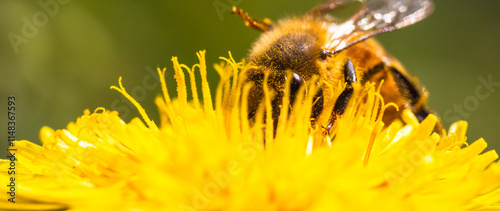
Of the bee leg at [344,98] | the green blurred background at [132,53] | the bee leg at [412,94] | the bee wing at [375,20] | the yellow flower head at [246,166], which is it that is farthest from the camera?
the green blurred background at [132,53]

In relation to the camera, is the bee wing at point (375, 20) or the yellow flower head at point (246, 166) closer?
the yellow flower head at point (246, 166)

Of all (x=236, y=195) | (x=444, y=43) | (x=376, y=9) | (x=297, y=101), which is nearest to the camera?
(x=236, y=195)

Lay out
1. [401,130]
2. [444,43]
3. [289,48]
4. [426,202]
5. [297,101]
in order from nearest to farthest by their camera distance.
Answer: [426,202]
[297,101]
[289,48]
[401,130]
[444,43]

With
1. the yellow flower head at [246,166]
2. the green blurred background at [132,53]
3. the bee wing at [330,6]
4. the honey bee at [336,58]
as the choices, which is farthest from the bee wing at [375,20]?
the green blurred background at [132,53]

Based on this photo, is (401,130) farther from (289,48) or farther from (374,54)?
(289,48)

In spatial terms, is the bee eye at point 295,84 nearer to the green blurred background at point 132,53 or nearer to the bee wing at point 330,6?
the bee wing at point 330,6

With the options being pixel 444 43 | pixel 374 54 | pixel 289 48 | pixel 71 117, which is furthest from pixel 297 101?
pixel 444 43
